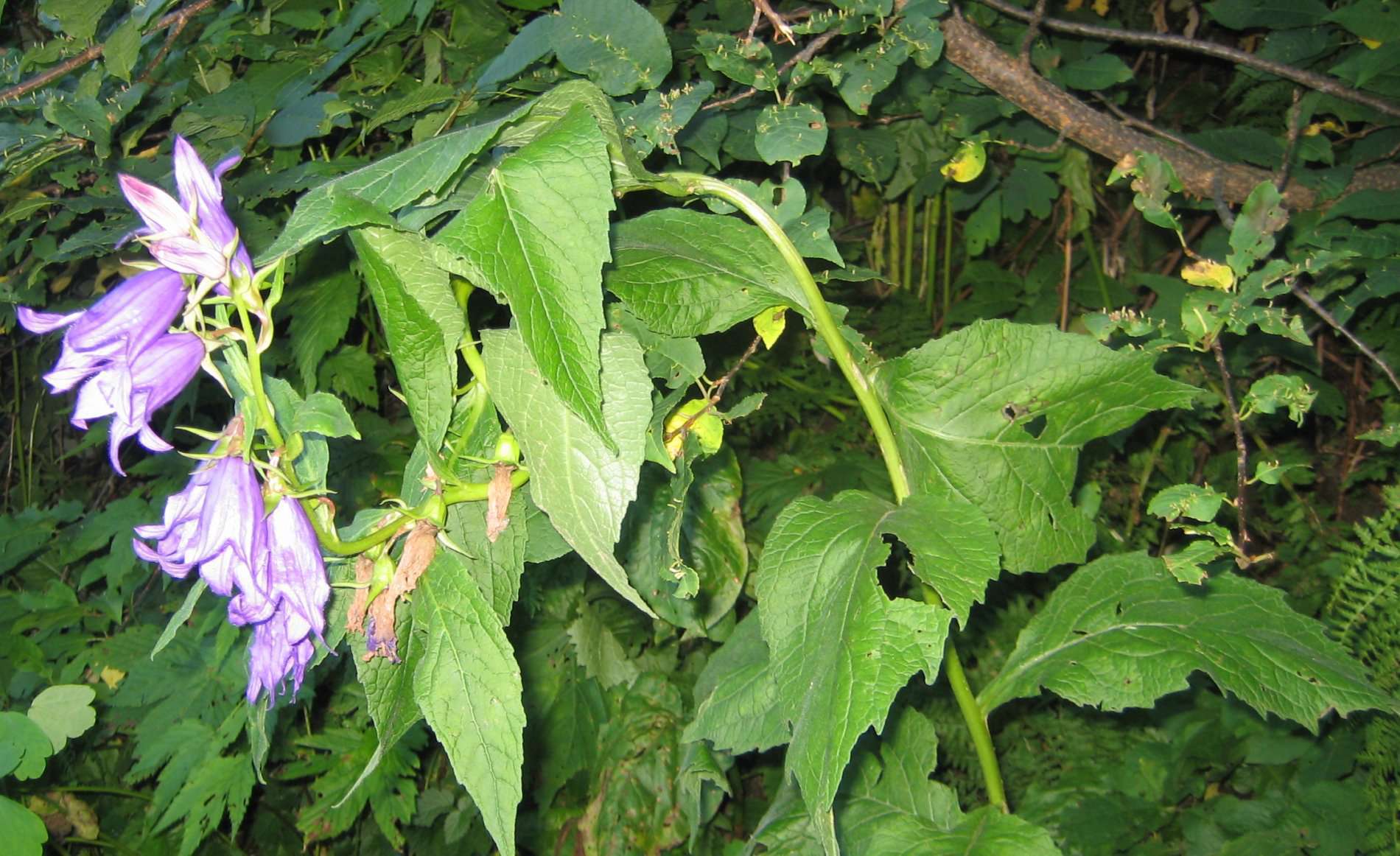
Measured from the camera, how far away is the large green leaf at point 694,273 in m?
0.63

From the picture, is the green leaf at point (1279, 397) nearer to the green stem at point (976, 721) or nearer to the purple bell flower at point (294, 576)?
the green stem at point (976, 721)

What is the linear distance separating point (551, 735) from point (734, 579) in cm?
84

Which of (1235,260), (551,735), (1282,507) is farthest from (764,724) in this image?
(1282,507)

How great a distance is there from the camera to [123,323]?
0.49 m

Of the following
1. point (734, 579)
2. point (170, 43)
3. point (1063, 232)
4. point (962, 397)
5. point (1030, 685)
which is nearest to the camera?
point (962, 397)

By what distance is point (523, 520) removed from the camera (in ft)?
1.99

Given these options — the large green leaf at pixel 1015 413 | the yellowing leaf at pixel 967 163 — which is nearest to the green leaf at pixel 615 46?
the large green leaf at pixel 1015 413

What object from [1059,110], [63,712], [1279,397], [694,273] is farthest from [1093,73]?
[63,712]

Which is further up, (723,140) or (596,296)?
(596,296)

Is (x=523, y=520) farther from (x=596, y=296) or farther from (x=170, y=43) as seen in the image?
(x=170, y=43)

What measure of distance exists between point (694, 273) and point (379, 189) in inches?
8.4

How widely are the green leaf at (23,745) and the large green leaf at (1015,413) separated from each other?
1040 mm

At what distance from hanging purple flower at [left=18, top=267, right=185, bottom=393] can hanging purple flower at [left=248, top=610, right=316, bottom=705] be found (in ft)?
0.52

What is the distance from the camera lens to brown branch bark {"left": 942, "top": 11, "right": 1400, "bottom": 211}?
3.77ft
